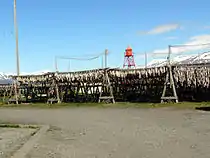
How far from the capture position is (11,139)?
11.1m

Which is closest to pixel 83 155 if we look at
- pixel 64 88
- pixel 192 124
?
pixel 192 124

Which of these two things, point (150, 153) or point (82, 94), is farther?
point (82, 94)

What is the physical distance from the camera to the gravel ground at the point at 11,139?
8973 millimetres

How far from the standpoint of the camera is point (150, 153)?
8297 mm

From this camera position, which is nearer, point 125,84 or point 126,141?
point 126,141

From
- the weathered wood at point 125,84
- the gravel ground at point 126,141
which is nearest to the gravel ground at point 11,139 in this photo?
the gravel ground at point 126,141

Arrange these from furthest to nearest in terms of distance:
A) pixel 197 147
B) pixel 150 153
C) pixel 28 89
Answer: pixel 28 89, pixel 197 147, pixel 150 153

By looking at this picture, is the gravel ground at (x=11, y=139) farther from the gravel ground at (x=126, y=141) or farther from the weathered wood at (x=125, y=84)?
the weathered wood at (x=125, y=84)

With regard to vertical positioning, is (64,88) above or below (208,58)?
below

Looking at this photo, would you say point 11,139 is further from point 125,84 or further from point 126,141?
point 125,84

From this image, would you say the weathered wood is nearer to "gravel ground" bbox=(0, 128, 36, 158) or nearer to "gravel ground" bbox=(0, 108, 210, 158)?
"gravel ground" bbox=(0, 108, 210, 158)

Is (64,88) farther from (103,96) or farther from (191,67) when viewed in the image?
(191,67)

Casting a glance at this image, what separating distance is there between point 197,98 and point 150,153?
19474 millimetres

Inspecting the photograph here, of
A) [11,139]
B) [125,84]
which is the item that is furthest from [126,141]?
[125,84]
